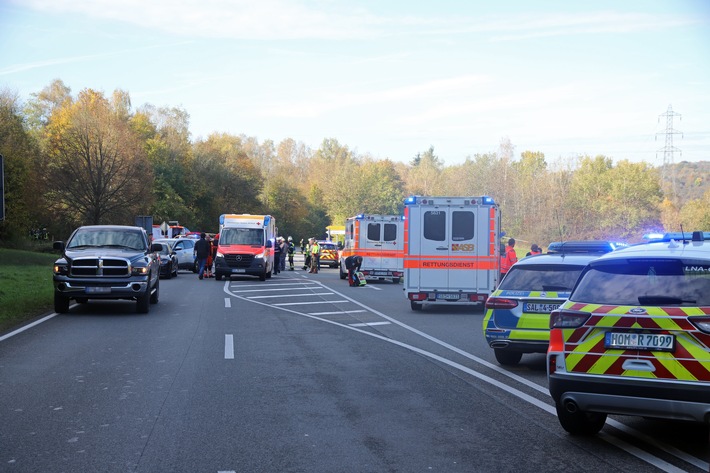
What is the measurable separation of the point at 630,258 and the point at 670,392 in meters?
1.16

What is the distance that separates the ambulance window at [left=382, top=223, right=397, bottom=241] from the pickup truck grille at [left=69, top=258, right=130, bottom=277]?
1851cm

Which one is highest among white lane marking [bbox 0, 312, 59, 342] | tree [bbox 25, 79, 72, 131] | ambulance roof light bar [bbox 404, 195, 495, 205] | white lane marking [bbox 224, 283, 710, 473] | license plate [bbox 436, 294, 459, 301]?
tree [bbox 25, 79, 72, 131]

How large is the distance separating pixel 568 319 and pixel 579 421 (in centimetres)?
93

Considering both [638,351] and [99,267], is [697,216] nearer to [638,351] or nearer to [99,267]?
[99,267]

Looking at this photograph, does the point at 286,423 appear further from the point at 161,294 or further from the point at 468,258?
the point at 161,294

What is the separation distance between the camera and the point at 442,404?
8.61 meters

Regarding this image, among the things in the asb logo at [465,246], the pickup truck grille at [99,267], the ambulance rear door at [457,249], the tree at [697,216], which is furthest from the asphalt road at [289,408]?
the tree at [697,216]

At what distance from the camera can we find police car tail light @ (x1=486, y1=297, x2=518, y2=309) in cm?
1112

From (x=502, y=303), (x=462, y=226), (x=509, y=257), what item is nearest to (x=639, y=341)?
(x=502, y=303)

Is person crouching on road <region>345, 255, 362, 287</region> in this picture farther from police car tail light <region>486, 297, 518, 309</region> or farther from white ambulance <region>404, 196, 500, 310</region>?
police car tail light <region>486, 297, 518, 309</region>

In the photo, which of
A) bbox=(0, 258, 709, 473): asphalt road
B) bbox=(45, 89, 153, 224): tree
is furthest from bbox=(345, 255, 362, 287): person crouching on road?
bbox=(45, 89, 153, 224): tree

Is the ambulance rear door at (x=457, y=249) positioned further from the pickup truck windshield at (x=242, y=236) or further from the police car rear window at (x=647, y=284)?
the pickup truck windshield at (x=242, y=236)

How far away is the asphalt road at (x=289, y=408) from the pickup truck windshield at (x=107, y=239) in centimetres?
402

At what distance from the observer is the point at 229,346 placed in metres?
13.1
